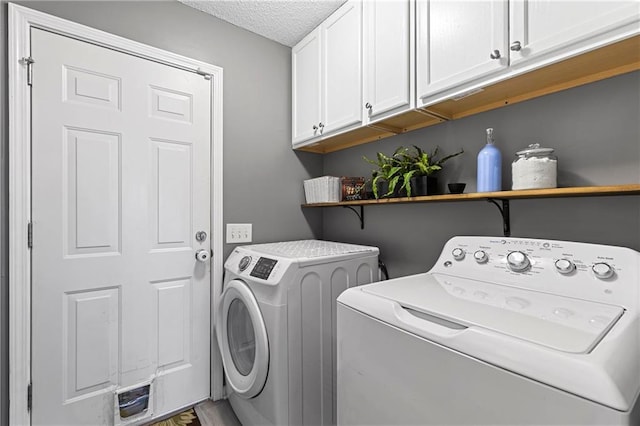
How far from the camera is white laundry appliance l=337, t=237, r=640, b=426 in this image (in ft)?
1.81

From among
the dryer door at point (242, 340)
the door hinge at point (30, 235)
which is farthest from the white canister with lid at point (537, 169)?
the door hinge at point (30, 235)

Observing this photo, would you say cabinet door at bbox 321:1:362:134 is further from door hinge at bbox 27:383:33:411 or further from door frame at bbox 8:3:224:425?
door hinge at bbox 27:383:33:411

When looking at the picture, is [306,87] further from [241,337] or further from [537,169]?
[241,337]

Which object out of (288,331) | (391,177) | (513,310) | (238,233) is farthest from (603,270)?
(238,233)

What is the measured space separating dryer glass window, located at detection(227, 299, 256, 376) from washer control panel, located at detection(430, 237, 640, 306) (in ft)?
3.43

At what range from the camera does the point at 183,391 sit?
69.7 inches

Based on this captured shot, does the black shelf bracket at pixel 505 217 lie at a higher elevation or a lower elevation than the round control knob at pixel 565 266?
higher

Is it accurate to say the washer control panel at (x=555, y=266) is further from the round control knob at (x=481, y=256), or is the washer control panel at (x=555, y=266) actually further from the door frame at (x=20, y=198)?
the door frame at (x=20, y=198)

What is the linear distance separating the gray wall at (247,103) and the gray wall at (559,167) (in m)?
0.78

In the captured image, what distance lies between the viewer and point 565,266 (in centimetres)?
94

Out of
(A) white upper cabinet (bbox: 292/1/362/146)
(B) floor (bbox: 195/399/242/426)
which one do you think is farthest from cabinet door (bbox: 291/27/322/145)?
(B) floor (bbox: 195/399/242/426)

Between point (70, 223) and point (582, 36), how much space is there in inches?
86.9

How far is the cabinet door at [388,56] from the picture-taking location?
1395 mm

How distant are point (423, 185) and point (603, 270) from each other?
29.5 inches
